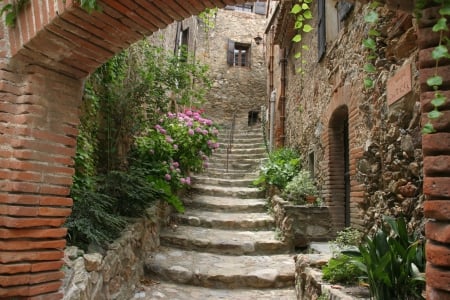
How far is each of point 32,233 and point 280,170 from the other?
617 cm

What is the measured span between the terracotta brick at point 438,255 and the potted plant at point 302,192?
502cm

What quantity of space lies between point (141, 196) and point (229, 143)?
321 inches

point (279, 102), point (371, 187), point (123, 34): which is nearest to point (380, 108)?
point (371, 187)

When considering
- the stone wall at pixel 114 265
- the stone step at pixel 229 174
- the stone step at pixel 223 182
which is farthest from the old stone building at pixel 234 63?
the stone wall at pixel 114 265

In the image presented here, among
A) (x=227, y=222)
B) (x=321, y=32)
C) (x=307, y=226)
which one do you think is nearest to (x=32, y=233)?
(x=307, y=226)

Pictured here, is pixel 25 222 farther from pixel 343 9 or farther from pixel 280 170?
pixel 280 170

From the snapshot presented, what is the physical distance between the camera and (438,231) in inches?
64.7

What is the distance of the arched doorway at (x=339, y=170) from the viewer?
6023 mm

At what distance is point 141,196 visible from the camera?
5.21m

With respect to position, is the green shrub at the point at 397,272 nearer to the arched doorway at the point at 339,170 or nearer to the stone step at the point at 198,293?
the stone step at the point at 198,293

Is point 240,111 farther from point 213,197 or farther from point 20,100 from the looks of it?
point 20,100

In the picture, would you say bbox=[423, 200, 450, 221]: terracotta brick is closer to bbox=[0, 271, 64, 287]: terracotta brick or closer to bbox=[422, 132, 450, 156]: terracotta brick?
bbox=[422, 132, 450, 156]: terracotta brick

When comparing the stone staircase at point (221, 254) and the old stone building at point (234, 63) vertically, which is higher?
the old stone building at point (234, 63)

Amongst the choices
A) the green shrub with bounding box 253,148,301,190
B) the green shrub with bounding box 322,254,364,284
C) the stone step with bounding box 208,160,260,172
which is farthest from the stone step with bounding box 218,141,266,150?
the green shrub with bounding box 322,254,364,284
